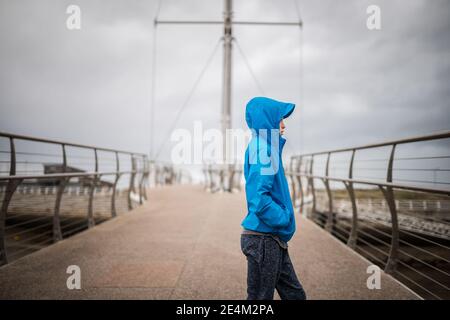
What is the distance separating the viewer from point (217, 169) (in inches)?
474

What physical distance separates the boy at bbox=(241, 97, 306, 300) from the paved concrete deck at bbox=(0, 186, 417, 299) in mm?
943

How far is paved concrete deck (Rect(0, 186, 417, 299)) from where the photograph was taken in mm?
2305

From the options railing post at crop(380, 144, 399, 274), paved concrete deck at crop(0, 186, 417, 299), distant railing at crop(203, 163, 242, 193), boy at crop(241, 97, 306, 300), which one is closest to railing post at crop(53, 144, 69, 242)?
paved concrete deck at crop(0, 186, 417, 299)

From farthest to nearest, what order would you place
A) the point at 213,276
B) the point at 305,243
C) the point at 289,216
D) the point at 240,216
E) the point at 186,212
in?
1. the point at 186,212
2. the point at 240,216
3. the point at 305,243
4. the point at 213,276
5. the point at 289,216

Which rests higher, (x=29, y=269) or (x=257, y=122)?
(x=257, y=122)

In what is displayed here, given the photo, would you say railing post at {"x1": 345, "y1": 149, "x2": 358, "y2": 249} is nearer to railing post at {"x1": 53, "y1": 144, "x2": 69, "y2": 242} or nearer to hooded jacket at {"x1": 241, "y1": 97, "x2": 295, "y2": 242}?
hooded jacket at {"x1": 241, "y1": 97, "x2": 295, "y2": 242}

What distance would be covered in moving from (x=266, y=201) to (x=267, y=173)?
0.13 metres

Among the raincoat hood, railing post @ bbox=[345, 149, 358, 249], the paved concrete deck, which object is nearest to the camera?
the raincoat hood

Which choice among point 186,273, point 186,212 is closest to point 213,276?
point 186,273

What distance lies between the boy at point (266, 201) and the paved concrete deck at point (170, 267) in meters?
0.94

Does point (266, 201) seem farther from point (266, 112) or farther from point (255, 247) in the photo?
point (266, 112)

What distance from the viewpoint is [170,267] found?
286 cm

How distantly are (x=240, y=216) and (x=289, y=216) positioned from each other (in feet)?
15.0
